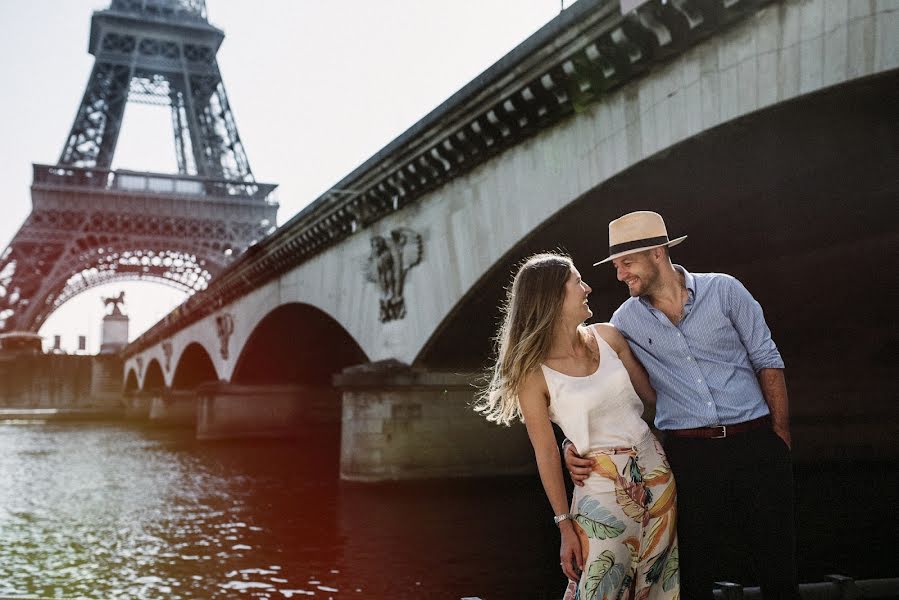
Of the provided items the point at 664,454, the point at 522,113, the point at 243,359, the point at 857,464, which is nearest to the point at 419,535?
the point at 522,113

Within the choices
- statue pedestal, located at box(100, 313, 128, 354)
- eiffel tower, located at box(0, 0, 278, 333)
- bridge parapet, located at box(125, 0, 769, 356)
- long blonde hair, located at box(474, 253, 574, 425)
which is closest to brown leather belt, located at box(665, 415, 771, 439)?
long blonde hair, located at box(474, 253, 574, 425)

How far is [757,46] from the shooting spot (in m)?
6.81

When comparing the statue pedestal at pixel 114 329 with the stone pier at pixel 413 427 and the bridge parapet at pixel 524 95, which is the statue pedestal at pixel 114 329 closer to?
the bridge parapet at pixel 524 95

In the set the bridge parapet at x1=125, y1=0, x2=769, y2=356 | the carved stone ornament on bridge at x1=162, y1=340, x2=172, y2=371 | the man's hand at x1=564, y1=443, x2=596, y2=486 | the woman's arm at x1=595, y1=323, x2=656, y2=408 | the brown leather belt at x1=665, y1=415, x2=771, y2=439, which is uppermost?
the bridge parapet at x1=125, y1=0, x2=769, y2=356

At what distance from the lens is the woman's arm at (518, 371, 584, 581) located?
→ 2.74m

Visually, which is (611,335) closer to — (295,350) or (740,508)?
(740,508)

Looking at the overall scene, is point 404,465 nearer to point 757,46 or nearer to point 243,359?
point 757,46

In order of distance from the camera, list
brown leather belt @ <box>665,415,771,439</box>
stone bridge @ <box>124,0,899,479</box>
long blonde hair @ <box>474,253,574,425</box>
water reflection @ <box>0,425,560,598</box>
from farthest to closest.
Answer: water reflection @ <box>0,425,560,598</box> < stone bridge @ <box>124,0,899,479</box> < brown leather belt @ <box>665,415,771,439</box> < long blonde hair @ <box>474,253,574,425</box>

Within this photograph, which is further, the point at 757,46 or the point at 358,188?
the point at 358,188

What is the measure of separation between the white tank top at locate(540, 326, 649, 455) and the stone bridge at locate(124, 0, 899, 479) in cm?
397

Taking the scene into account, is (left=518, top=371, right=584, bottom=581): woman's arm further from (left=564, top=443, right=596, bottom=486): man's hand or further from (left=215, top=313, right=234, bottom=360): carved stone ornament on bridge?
(left=215, top=313, right=234, bottom=360): carved stone ornament on bridge

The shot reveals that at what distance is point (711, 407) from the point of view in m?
2.99

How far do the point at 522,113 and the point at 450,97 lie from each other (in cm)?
160

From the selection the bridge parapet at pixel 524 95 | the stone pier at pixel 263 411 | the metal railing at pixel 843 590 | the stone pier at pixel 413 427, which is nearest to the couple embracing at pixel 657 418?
the metal railing at pixel 843 590
